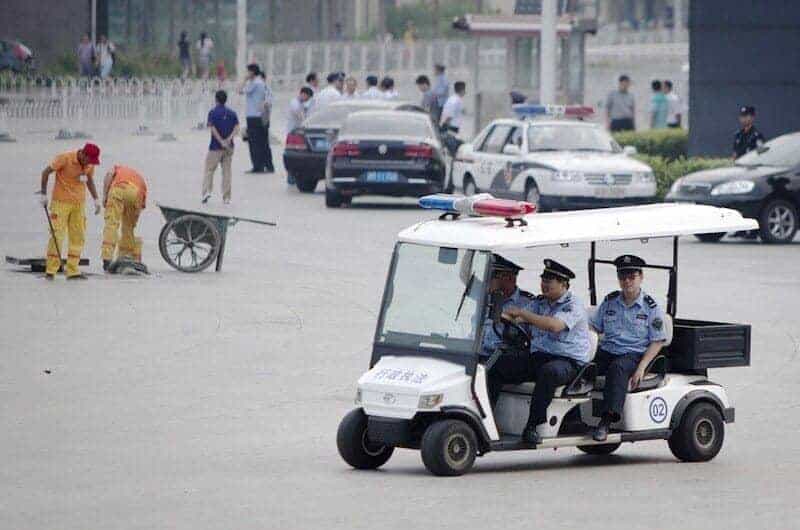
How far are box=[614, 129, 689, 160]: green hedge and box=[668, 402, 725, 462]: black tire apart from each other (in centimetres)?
2476

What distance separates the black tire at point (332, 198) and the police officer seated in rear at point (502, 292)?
1936 cm

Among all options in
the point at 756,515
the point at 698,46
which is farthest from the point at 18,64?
the point at 756,515

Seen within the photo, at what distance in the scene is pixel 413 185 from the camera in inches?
1203

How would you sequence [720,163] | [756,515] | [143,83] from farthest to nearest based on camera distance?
1. [143,83]
2. [720,163]
3. [756,515]

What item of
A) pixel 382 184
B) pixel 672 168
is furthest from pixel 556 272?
pixel 672 168

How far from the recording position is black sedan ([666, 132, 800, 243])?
1027 inches

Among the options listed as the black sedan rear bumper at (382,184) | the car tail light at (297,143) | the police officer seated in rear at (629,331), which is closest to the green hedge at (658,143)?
the car tail light at (297,143)

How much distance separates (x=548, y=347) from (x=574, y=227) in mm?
674

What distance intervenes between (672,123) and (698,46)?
32.4 feet

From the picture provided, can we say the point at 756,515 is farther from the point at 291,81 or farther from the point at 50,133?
the point at 291,81

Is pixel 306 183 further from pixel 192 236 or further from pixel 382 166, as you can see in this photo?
pixel 192 236

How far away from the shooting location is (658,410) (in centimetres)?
1169

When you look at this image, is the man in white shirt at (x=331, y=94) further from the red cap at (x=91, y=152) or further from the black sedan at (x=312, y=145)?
the red cap at (x=91, y=152)

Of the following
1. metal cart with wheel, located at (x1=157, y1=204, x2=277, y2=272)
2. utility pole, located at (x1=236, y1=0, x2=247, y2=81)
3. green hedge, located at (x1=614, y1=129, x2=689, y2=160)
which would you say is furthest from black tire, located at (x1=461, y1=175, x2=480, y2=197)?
utility pole, located at (x1=236, y1=0, x2=247, y2=81)
